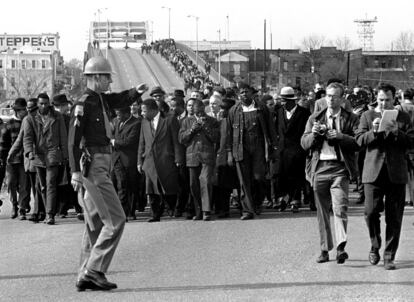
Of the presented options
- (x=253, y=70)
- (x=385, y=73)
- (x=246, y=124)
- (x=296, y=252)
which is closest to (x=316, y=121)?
(x=296, y=252)

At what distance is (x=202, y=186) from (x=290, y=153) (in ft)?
5.73

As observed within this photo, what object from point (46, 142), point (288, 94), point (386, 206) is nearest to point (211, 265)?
point (386, 206)

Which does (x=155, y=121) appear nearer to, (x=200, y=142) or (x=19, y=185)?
(x=200, y=142)

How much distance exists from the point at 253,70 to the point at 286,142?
154 m

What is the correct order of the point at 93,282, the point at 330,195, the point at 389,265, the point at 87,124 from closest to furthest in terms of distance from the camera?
the point at 93,282 → the point at 87,124 → the point at 389,265 → the point at 330,195

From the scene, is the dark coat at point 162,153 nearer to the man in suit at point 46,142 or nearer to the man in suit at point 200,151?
the man in suit at point 200,151

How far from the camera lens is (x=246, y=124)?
17906 millimetres

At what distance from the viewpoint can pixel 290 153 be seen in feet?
61.0

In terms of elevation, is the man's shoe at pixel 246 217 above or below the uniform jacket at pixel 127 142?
below

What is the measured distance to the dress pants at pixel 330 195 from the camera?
12.5 meters

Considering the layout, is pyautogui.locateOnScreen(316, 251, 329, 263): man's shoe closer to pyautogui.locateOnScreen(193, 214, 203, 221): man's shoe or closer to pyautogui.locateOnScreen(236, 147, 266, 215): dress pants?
pyautogui.locateOnScreen(236, 147, 266, 215): dress pants

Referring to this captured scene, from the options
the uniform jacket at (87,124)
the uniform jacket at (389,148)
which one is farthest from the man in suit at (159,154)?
the uniform jacket at (87,124)

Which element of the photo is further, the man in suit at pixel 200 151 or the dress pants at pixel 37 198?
the dress pants at pixel 37 198

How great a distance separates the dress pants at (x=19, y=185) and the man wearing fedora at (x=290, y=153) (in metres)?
4.41
